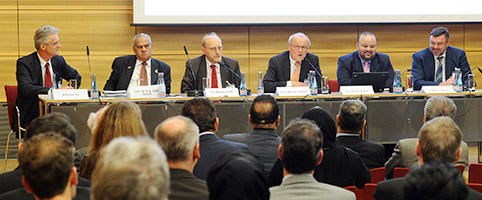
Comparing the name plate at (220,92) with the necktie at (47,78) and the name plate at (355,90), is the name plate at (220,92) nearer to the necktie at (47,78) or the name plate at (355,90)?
the name plate at (355,90)

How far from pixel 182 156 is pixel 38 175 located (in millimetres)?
664

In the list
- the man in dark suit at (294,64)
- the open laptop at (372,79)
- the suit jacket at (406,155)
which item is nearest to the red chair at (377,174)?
the suit jacket at (406,155)

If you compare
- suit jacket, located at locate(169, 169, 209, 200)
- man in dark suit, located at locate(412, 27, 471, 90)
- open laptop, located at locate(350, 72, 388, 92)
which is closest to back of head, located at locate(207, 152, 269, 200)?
suit jacket, located at locate(169, 169, 209, 200)

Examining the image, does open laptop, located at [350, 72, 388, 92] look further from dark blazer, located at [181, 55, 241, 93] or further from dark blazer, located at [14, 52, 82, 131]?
dark blazer, located at [14, 52, 82, 131]

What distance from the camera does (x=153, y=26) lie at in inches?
285

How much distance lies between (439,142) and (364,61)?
4.05 meters

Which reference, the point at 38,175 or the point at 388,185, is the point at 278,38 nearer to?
the point at 388,185

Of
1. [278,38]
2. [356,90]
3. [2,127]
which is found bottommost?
[2,127]

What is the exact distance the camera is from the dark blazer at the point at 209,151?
9.57 ft

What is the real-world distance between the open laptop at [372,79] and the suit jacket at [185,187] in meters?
3.41

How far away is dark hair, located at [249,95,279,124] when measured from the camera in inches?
138

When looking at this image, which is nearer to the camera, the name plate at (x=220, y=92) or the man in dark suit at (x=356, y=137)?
the man in dark suit at (x=356, y=137)

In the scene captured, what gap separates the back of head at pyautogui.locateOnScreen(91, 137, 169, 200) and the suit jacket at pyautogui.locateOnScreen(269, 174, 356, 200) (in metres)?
1.03

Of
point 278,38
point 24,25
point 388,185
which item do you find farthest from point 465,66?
point 24,25
